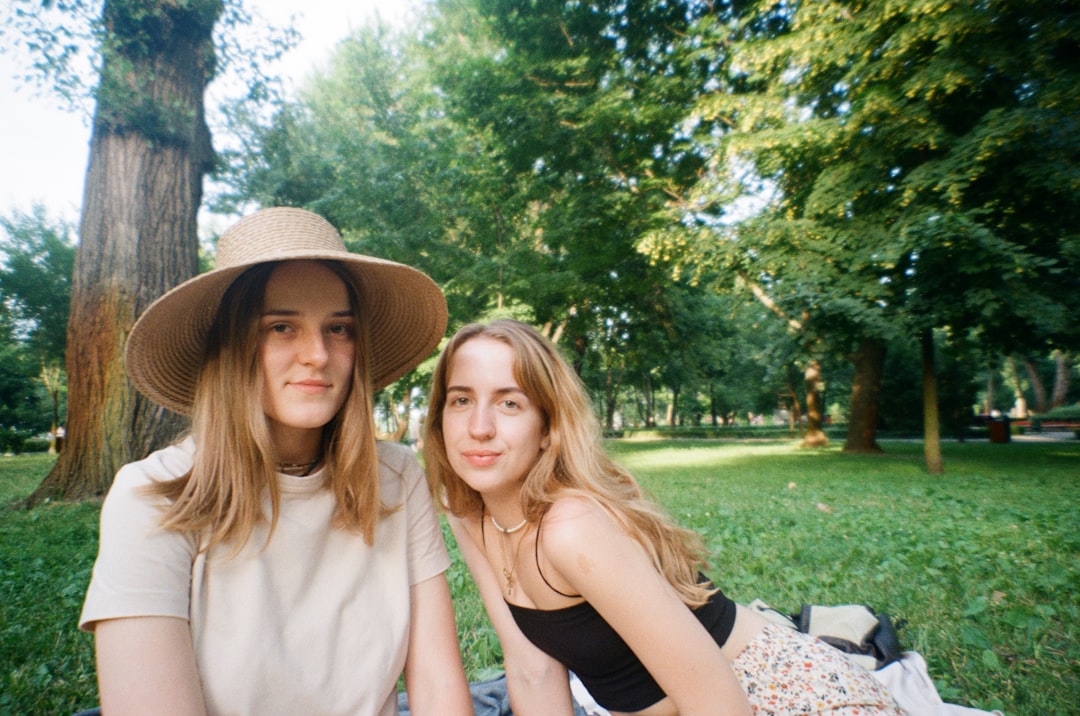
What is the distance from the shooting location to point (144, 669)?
1193 mm

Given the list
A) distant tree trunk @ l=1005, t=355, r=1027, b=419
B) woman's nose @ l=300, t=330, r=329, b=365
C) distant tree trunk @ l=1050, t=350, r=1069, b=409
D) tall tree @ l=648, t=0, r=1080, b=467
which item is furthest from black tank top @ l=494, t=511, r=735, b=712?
distant tree trunk @ l=1005, t=355, r=1027, b=419

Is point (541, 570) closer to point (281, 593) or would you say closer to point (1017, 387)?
point (281, 593)

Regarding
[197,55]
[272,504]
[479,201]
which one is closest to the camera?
[272,504]

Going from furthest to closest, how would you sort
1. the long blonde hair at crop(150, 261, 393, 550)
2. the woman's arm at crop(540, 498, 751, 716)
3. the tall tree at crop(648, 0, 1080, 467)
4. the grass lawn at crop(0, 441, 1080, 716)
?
the tall tree at crop(648, 0, 1080, 467), the grass lawn at crop(0, 441, 1080, 716), the woman's arm at crop(540, 498, 751, 716), the long blonde hair at crop(150, 261, 393, 550)

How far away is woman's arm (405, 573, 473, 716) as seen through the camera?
1.69 metres

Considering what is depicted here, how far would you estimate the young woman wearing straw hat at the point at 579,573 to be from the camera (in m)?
1.57

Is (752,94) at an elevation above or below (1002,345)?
above

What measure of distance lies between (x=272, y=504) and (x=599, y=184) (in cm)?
1344

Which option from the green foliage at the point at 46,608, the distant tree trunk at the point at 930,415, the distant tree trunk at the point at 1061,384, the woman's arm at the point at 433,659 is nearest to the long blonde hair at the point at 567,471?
the woman's arm at the point at 433,659

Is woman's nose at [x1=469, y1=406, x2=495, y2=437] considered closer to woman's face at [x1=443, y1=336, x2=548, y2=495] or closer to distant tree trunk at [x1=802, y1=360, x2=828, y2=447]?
woman's face at [x1=443, y1=336, x2=548, y2=495]

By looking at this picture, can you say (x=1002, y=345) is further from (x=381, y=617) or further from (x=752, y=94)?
(x=381, y=617)

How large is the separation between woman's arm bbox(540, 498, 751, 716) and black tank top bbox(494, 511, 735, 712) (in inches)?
8.8

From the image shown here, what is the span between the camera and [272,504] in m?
1.51

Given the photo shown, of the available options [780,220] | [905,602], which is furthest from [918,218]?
[905,602]
